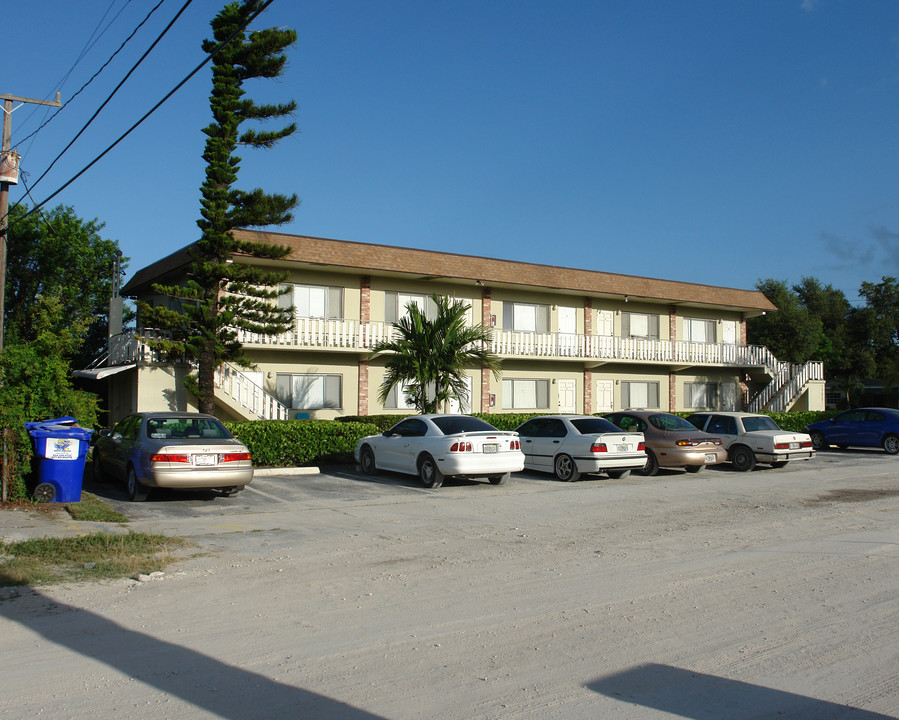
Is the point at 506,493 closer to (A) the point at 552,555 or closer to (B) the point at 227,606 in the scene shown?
(A) the point at 552,555

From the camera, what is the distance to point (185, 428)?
13914mm

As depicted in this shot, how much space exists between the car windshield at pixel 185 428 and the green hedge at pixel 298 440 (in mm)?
3426

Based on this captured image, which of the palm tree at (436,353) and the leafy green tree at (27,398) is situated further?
the palm tree at (436,353)

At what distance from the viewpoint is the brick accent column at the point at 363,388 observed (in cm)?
2567

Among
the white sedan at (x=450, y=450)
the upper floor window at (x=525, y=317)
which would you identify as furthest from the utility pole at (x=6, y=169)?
the upper floor window at (x=525, y=317)

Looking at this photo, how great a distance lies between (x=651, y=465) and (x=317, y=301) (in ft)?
39.2

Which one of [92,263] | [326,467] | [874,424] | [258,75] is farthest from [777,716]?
[92,263]

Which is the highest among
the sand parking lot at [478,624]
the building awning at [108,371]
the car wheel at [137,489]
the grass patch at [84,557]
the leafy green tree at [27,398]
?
the building awning at [108,371]

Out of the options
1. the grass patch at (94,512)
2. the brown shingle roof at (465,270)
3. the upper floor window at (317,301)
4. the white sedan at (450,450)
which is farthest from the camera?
the upper floor window at (317,301)

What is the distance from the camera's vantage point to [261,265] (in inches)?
933

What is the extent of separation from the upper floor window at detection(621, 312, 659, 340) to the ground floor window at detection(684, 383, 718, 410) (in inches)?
116

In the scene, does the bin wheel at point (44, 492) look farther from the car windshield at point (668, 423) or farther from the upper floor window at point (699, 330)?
the upper floor window at point (699, 330)

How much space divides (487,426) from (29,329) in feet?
85.3

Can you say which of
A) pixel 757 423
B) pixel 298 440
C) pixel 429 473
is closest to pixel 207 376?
pixel 298 440
